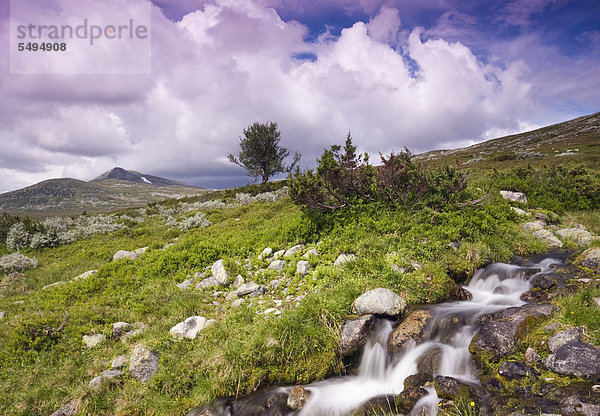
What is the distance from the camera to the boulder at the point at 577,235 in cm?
1000

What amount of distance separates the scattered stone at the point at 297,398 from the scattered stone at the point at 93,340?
5235mm

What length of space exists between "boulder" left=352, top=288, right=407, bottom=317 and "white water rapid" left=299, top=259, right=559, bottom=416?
29 centimetres

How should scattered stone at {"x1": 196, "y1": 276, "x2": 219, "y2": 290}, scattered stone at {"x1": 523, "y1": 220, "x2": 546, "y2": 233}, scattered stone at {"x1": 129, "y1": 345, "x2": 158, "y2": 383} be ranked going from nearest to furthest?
scattered stone at {"x1": 129, "y1": 345, "x2": 158, "y2": 383} → scattered stone at {"x1": 196, "y1": 276, "x2": 219, "y2": 290} → scattered stone at {"x1": 523, "y1": 220, "x2": 546, "y2": 233}

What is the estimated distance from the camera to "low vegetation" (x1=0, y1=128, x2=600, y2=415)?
5805mm

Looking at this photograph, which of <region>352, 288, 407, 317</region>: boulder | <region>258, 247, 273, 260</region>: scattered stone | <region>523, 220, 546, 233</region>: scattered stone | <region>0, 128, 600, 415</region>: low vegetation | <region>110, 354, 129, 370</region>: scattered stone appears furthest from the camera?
<region>523, 220, 546, 233</region>: scattered stone

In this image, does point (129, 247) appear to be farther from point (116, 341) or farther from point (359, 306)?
point (359, 306)

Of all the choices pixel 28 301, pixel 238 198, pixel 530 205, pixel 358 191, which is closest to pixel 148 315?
pixel 28 301

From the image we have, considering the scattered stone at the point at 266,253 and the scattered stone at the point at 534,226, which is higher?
the scattered stone at the point at 534,226

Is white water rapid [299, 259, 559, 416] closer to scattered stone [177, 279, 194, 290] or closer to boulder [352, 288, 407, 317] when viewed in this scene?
boulder [352, 288, 407, 317]

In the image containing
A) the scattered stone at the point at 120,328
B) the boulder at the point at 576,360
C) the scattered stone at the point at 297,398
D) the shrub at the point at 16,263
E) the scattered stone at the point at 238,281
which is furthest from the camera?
the shrub at the point at 16,263

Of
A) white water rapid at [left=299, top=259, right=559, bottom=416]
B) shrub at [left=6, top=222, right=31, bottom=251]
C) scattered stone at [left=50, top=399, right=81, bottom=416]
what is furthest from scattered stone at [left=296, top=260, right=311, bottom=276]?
shrub at [left=6, top=222, right=31, bottom=251]

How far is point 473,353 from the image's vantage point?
5555 mm

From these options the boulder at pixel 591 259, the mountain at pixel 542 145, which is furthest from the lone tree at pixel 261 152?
the boulder at pixel 591 259

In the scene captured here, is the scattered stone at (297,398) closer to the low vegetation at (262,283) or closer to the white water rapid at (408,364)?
the white water rapid at (408,364)
